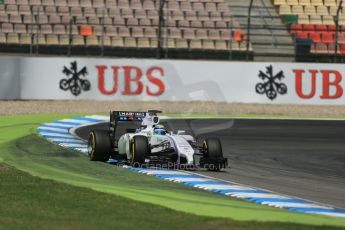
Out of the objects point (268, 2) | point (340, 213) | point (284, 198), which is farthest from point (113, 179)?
point (268, 2)

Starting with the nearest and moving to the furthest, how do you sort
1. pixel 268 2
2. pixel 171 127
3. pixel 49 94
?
pixel 171 127 → pixel 49 94 → pixel 268 2

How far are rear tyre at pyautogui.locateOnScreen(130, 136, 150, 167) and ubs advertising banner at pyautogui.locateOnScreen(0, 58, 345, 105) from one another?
14884mm

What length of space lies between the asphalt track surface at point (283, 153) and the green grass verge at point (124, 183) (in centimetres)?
143

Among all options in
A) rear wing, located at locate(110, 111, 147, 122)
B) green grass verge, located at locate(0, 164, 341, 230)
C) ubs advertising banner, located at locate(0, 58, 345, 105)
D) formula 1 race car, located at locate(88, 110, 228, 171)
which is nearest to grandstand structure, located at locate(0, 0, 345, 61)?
ubs advertising banner, located at locate(0, 58, 345, 105)

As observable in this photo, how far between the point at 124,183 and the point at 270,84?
18.5m

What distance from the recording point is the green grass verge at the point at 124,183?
11062 millimetres

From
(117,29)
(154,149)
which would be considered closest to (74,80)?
(117,29)

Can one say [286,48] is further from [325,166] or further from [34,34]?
[325,166]

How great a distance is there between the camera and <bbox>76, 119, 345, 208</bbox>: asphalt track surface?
14.4 meters

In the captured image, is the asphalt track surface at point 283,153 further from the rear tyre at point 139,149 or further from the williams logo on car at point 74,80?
the williams logo on car at point 74,80

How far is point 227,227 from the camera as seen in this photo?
10.0 m

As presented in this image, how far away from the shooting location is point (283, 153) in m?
19.5

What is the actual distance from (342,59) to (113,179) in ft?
76.0

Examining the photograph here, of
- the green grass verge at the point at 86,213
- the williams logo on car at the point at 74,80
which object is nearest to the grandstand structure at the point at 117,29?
the williams logo on car at the point at 74,80
